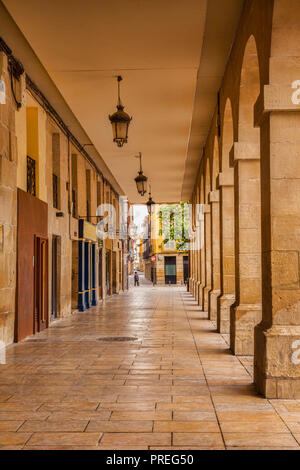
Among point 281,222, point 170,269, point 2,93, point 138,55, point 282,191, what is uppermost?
point 138,55

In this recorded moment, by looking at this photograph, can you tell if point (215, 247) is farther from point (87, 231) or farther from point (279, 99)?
point (279, 99)

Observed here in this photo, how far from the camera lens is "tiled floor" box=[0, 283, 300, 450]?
4254mm

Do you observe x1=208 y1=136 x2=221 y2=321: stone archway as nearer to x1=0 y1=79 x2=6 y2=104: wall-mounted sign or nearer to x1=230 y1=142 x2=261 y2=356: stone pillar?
x1=230 y1=142 x2=261 y2=356: stone pillar

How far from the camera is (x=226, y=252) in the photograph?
10523 millimetres

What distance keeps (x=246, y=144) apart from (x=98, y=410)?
4548 millimetres

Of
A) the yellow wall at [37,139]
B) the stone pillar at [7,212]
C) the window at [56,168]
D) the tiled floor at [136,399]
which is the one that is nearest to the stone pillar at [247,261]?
the tiled floor at [136,399]

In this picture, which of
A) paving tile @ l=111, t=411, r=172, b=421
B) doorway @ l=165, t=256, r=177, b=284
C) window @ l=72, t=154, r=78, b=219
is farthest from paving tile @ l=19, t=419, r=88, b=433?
doorway @ l=165, t=256, r=177, b=284

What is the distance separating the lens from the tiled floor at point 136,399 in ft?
14.0

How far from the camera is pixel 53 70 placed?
9.52 metres

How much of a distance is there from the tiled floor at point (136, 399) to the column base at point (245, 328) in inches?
8.2

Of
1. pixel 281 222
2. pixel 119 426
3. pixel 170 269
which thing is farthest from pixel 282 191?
pixel 170 269

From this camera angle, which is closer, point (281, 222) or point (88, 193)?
point (281, 222)

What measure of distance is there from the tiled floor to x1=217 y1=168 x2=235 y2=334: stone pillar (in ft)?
2.96

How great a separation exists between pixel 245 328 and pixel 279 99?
3.71m
